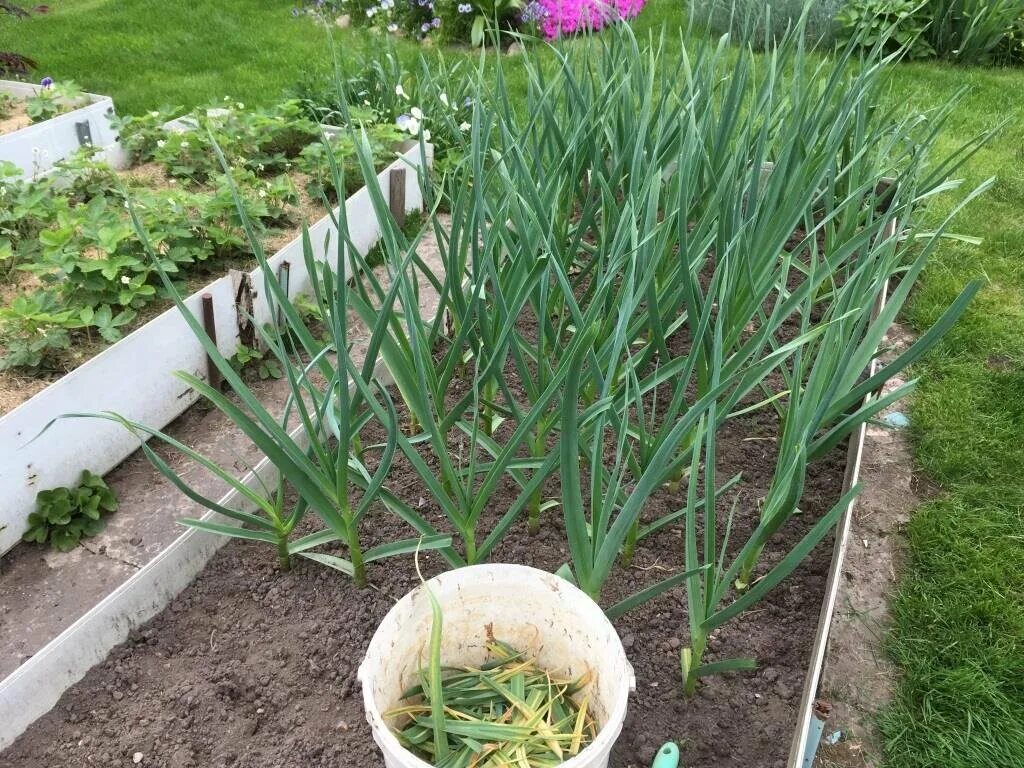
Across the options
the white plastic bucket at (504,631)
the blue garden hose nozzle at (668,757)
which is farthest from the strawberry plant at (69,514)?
the blue garden hose nozzle at (668,757)

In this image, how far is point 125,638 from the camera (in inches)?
54.4

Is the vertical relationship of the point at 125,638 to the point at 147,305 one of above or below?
below

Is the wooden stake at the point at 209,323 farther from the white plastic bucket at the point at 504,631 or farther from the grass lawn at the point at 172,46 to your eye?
the grass lawn at the point at 172,46

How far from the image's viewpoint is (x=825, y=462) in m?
1.86

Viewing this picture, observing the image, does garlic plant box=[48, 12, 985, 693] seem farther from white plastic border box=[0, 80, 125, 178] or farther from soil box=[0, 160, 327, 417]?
white plastic border box=[0, 80, 125, 178]

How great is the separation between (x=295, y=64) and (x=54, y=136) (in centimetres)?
188

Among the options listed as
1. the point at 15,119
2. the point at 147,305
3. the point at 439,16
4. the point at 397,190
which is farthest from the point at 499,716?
the point at 439,16

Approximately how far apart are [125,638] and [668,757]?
95 cm

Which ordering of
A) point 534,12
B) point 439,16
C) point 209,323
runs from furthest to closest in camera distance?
point 439,16 < point 534,12 < point 209,323

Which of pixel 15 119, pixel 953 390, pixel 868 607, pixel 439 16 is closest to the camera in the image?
pixel 868 607

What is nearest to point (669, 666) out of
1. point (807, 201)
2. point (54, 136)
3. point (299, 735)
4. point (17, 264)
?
point (299, 735)

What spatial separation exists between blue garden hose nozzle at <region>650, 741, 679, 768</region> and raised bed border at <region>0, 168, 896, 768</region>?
6.9 inches

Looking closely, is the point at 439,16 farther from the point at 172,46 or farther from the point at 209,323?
the point at 209,323

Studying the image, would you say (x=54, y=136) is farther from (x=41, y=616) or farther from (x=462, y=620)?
(x=462, y=620)
